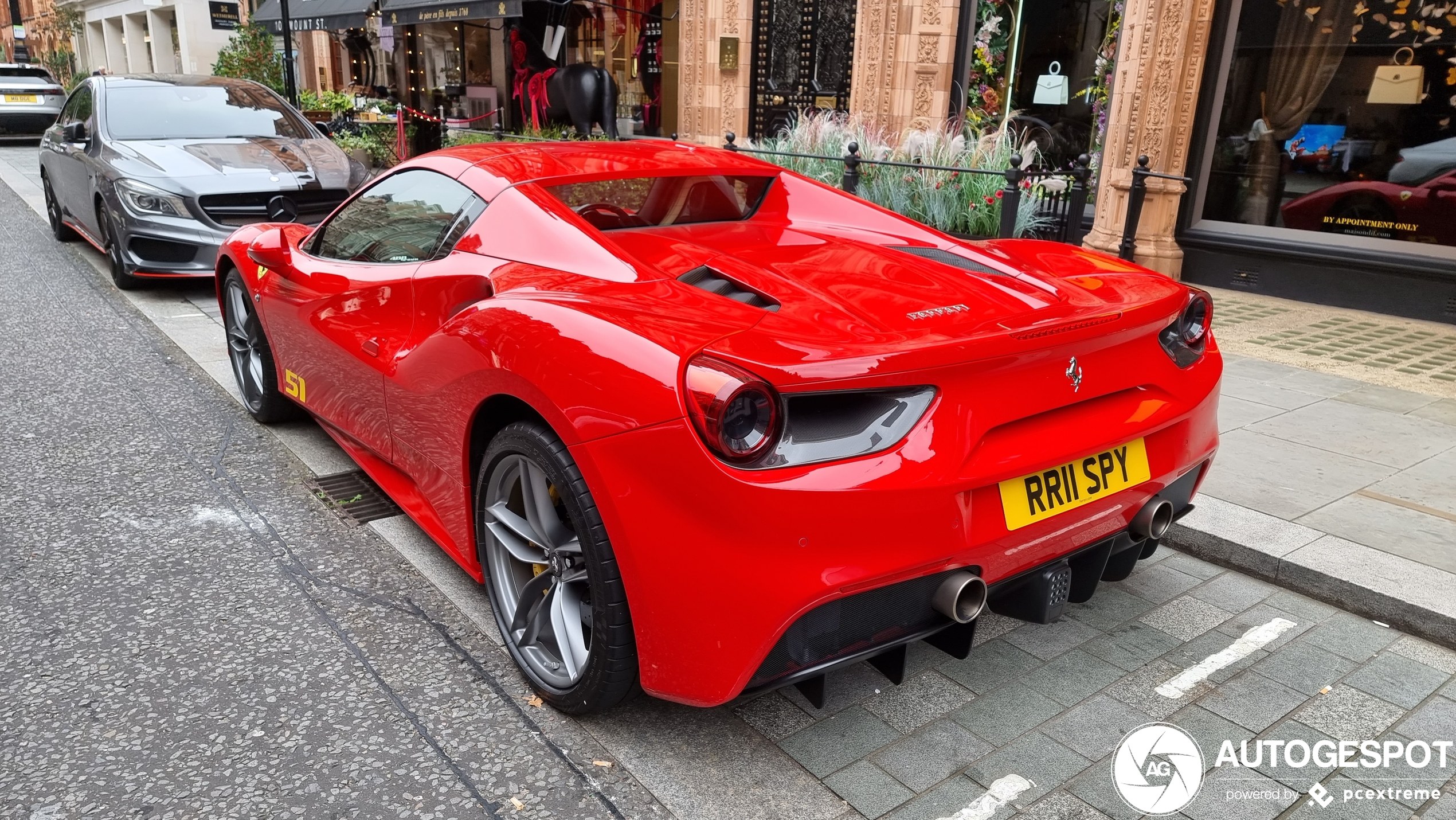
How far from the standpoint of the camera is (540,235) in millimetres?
2877

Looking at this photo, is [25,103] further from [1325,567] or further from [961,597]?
[1325,567]

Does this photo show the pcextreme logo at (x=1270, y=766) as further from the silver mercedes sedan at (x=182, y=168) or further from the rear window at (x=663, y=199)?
the silver mercedes sedan at (x=182, y=168)

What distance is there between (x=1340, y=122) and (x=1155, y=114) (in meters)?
Result: 1.55

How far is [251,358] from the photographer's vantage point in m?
4.86

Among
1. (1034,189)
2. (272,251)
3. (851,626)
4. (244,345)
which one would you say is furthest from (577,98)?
(851,626)

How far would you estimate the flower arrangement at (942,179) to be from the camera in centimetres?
782

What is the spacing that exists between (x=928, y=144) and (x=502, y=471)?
266 inches

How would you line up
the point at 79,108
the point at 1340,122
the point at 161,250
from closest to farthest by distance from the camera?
the point at 161,250 → the point at 1340,122 → the point at 79,108

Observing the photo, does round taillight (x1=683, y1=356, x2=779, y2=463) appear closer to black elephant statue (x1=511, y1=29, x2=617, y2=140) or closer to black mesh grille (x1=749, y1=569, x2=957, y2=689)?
black mesh grille (x1=749, y1=569, x2=957, y2=689)

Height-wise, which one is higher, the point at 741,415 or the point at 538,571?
the point at 741,415

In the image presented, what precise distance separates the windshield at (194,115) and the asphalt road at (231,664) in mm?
4435

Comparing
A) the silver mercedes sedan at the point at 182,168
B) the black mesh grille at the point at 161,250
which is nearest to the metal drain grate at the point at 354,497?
the silver mercedes sedan at the point at 182,168

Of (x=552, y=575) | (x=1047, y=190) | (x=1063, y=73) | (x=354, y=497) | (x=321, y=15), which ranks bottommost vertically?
(x=354, y=497)

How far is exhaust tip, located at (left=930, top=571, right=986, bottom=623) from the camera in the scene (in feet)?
7.39
